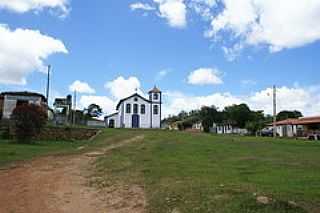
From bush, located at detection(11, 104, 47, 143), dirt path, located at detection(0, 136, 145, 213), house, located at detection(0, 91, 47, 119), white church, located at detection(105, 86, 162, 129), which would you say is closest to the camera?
dirt path, located at detection(0, 136, 145, 213)

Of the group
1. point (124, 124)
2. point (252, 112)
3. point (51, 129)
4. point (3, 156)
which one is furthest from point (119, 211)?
point (252, 112)

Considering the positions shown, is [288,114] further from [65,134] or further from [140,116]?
[65,134]

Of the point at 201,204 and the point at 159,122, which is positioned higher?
the point at 159,122

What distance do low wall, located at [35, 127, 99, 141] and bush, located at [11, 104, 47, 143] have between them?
417 centimetres

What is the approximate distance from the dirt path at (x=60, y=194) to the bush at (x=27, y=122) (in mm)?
15569

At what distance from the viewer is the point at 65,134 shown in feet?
118

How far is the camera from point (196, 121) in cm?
9188

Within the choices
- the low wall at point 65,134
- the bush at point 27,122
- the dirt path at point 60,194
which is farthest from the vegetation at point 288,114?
the dirt path at point 60,194

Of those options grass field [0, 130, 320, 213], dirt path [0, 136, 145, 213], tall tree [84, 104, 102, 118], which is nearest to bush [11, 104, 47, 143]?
grass field [0, 130, 320, 213]

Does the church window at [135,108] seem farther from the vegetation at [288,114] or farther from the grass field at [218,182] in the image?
the grass field at [218,182]

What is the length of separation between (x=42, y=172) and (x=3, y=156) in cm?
575

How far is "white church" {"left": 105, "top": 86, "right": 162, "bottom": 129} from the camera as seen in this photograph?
65.5 m

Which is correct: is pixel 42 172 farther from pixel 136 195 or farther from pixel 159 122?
pixel 159 122

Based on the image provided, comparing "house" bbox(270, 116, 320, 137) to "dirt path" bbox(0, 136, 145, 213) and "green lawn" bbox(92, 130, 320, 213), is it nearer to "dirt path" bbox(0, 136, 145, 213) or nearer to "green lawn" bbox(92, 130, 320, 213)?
"green lawn" bbox(92, 130, 320, 213)
